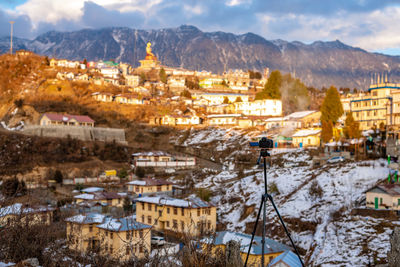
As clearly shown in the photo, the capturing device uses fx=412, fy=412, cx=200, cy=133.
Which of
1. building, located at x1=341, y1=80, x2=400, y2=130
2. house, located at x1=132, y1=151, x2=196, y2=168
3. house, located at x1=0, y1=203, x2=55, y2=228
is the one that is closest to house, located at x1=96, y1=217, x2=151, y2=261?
house, located at x1=0, y1=203, x2=55, y2=228

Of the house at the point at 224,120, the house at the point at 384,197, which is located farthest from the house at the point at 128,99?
the house at the point at 384,197

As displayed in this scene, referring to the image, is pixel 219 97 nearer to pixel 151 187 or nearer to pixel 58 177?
pixel 58 177

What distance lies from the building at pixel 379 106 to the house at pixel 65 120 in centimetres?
3975

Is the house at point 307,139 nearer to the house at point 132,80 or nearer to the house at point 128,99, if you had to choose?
the house at point 128,99

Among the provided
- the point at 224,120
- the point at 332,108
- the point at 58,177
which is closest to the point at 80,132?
the point at 58,177

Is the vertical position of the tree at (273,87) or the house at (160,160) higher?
the tree at (273,87)

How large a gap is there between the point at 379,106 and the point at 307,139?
9.37 m

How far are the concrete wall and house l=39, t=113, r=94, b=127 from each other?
1.69 metres

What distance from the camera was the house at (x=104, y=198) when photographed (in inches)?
1382

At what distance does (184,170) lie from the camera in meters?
51.7

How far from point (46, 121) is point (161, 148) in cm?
1807

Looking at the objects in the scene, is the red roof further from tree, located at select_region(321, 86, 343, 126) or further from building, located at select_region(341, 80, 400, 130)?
building, located at select_region(341, 80, 400, 130)

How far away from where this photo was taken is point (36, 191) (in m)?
40.3

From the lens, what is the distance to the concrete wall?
60062mm
